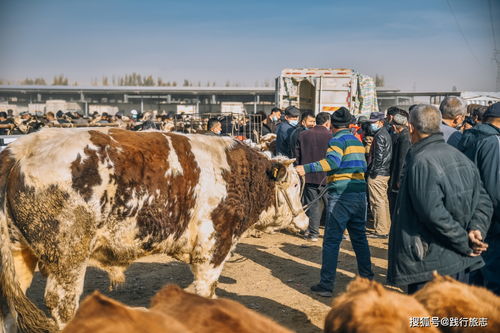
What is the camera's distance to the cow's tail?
3.87m

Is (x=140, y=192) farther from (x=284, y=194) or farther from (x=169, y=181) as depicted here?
(x=284, y=194)

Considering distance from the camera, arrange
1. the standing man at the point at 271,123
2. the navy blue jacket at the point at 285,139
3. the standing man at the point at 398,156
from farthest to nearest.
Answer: the standing man at the point at 271,123 < the navy blue jacket at the point at 285,139 < the standing man at the point at 398,156

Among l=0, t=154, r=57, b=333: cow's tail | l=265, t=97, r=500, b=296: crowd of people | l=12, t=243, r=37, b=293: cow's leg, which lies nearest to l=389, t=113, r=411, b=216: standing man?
l=265, t=97, r=500, b=296: crowd of people

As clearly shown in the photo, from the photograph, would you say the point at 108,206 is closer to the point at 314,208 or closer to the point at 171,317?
the point at 171,317

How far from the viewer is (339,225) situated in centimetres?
597

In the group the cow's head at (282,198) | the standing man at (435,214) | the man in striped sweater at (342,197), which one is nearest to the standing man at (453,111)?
the man in striped sweater at (342,197)

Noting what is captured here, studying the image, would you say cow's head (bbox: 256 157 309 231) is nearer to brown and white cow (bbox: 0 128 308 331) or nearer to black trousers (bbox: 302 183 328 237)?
brown and white cow (bbox: 0 128 308 331)

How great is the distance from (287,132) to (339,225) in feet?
14.1

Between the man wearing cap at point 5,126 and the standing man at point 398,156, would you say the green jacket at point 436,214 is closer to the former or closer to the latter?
the standing man at point 398,156

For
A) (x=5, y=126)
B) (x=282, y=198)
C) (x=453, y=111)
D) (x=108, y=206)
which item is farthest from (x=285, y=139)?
(x=5, y=126)

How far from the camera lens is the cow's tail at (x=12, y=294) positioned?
387cm

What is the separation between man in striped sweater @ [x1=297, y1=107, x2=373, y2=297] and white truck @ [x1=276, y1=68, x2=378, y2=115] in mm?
9512

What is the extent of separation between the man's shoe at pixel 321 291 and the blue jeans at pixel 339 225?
0.04 m

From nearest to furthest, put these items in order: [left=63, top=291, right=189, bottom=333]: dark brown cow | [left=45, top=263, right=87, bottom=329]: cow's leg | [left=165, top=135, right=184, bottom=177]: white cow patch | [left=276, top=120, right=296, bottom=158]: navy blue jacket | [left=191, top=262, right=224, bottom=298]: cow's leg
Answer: [left=63, top=291, right=189, bottom=333]: dark brown cow, [left=45, top=263, right=87, bottom=329]: cow's leg, [left=165, top=135, right=184, bottom=177]: white cow patch, [left=191, top=262, right=224, bottom=298]: cow's leg, [left=276, top=120, right=296, bottom=158]: navy blue jacket
